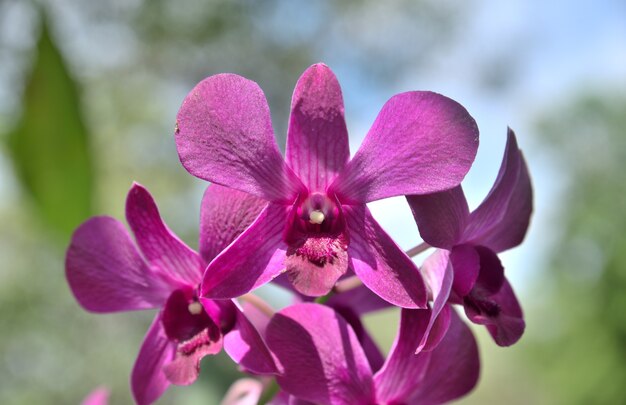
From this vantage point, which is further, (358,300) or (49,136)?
(49,136)

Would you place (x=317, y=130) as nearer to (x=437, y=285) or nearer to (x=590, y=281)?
(x=437, y=285)

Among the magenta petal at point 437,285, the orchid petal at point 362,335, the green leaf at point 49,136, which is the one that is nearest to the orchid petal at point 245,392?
the orchid petal at point 362,335

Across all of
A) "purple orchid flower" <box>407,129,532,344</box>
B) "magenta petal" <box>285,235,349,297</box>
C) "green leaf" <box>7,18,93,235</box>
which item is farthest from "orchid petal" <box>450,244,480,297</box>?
"green leaf" <box>7,18,93,235</box>

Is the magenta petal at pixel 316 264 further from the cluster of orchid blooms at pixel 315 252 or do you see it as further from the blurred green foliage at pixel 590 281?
the blurred green foliage at pixel 590 281

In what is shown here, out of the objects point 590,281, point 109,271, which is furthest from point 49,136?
point 590,281

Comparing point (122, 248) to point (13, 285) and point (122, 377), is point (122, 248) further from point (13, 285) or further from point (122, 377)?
point (13, 285)

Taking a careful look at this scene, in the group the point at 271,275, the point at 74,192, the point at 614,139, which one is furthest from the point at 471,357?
the point at 614,139

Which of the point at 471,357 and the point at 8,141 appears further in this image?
the point at 8,141
